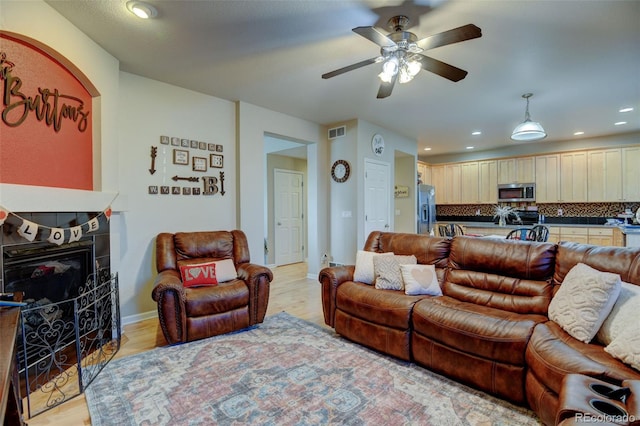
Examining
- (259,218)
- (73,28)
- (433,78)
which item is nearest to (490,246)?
(433,78)

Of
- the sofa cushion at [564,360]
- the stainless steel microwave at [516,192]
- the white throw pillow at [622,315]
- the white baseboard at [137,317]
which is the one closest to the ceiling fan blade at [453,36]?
the white throw pillow at [622,315]

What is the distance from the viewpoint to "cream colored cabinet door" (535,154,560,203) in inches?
255

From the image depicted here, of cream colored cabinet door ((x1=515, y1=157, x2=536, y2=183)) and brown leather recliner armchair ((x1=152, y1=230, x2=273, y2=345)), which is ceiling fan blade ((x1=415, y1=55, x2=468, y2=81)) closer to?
brown leather recliner armchair ((x1=152, y1=230, x2=273, y2=345))

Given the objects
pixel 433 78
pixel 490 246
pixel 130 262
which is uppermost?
pixel 433 78

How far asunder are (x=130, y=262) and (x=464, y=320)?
3.28 metres

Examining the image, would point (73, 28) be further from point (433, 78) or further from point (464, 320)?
point (464, 320)

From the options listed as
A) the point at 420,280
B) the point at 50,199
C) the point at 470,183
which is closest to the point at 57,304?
the point at 50,199

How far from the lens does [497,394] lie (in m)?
1.91

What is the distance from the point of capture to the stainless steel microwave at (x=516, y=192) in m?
6.73

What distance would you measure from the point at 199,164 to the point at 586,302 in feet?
12.7

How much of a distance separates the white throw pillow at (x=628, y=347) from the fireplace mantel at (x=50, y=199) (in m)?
3.56

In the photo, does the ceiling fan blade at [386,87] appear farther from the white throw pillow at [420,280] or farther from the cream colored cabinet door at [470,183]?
the cream colored cabinet door at [470,183]

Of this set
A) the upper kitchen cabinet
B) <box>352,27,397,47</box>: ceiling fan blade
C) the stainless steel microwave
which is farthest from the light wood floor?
the upper kitchen cabinet

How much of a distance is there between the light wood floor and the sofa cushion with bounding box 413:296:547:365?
1305 millimetres
